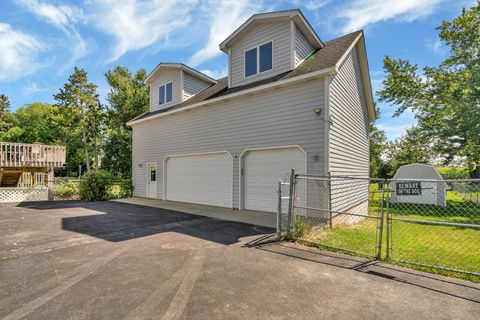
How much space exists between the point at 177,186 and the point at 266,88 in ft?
22.2

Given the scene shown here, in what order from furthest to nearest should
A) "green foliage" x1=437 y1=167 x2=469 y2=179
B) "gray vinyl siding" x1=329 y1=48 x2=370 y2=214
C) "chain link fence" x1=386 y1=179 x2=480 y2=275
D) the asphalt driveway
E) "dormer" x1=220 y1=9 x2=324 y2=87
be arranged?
"green foliage" x1=437 y1=167 x2=469 y2=179, "dormer" x1=220 y1=9 x2=324 y2=87, "gray vinyl siding" x1=329 y1=48 x2=370 y2=214, "chain link fence" x1=386 y1=179 x2=480 y2=275, the asphalt driveway

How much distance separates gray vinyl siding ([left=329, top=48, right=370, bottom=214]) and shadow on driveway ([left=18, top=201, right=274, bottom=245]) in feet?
11.1

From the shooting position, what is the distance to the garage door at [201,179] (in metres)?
10.3

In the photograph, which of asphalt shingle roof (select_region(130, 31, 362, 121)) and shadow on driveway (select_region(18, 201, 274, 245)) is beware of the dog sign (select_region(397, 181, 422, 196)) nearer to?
asphalt shingle roof (select_region(130, 31, 362, 121))

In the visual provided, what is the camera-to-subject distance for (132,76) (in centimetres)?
2891

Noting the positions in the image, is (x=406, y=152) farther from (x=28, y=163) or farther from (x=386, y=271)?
(x=28, y=163)

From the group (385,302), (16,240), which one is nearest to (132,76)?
(16,240)

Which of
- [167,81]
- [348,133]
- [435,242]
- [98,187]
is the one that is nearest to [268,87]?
[348,133]

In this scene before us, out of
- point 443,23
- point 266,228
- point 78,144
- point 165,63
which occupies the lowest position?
point 266,228

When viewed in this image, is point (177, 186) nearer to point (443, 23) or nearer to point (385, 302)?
point (385, 302)

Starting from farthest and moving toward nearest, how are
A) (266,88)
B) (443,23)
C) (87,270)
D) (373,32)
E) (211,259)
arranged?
(443,23) < (373,32) < (266,88) < (211,259) < (87,270)

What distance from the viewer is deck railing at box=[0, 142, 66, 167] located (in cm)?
1240

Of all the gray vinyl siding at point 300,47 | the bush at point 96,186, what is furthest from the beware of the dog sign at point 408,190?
the bush at point 96,186

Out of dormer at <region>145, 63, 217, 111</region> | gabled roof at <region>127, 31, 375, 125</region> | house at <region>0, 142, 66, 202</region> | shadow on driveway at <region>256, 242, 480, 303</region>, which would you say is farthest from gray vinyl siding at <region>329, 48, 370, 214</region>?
house at <region>0, 142, 66, 202</region>
